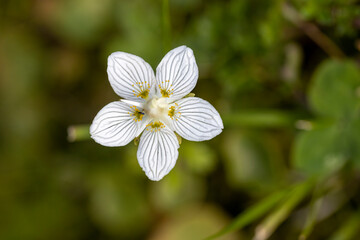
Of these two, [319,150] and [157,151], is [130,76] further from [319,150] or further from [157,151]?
[319,150]

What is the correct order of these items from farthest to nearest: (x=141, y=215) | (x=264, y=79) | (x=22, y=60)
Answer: (x=22, y=60), (x=141, y=215), (x=264, y=79)

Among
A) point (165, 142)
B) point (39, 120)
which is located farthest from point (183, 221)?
point (39, 120)

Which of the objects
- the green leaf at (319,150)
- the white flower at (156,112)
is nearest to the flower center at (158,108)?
the white flower at (156,112)

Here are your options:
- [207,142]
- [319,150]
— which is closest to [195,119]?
[319,150]

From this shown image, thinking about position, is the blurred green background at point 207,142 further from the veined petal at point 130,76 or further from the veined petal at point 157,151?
the veined petal at point 157,151

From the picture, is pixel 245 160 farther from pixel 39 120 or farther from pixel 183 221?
pixel 39 120

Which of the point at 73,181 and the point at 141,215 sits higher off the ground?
the point at 73,181

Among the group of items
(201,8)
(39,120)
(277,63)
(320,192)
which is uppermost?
(201,8)
